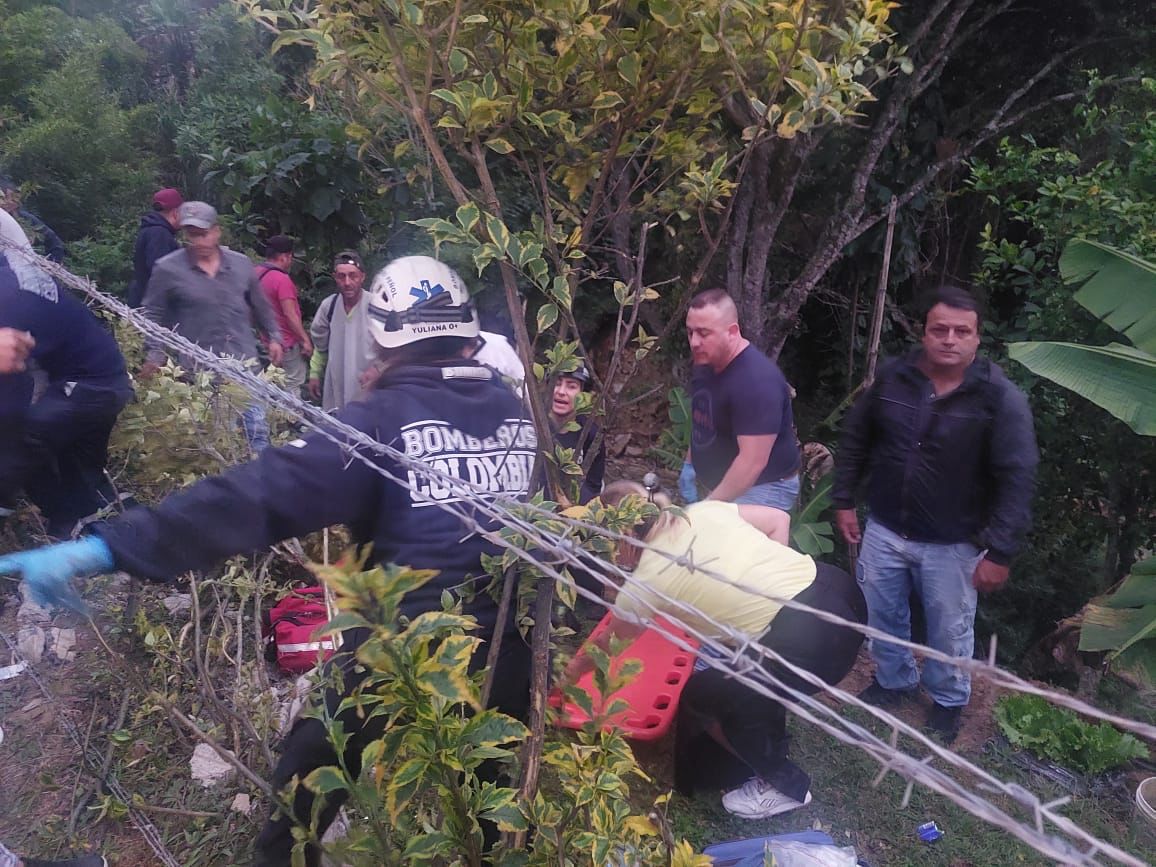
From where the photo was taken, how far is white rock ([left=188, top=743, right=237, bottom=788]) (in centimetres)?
315

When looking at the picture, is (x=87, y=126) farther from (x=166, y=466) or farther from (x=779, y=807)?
(x=779, y=807)

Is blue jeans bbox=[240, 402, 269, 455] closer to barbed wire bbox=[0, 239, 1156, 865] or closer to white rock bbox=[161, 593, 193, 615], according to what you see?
white rock bbox=[161, 593, 193, 615]

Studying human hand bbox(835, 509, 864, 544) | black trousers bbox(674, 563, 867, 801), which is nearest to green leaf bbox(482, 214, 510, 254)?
black trousers bbox(674, 563, 867, 801)

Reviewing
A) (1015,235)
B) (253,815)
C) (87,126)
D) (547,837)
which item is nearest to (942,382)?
(547,837)

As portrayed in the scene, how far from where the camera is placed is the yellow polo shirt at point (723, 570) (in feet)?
7.80

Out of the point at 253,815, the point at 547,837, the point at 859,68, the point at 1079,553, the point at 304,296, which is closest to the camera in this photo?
the point at 547,837

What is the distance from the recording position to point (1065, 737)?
142 inches

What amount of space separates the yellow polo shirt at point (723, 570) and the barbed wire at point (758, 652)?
342mm

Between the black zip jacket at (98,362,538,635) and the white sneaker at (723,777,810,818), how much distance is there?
5.16 ft

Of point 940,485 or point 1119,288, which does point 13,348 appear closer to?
point 940,485

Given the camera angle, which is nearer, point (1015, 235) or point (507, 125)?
point (507, 125)

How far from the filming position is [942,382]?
352cm

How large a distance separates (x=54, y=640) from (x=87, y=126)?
7429mm

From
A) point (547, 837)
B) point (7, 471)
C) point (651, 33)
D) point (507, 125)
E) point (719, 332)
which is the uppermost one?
point (651, 33)
